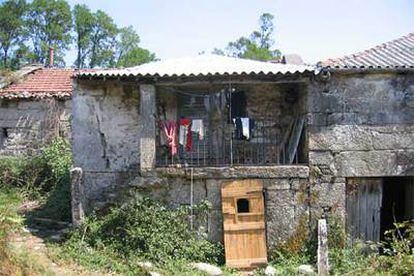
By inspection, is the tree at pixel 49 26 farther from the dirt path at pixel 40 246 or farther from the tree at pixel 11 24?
the dirt path at pixel 40 246

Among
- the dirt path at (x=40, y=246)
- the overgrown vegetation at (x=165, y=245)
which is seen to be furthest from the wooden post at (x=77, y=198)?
the dirt path at (x=40, y=246)

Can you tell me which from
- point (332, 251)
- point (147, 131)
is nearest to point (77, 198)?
point (147, 131)

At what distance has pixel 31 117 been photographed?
15.5 meters

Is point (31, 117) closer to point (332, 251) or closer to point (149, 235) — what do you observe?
point (149, 235)

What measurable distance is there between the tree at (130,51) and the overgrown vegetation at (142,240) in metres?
25.8

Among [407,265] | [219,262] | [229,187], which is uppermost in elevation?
[229,187]

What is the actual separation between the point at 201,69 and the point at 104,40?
2637 centimetres

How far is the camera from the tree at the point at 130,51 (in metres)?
34.4

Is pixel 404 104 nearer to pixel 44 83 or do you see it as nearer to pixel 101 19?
pixel 44 83

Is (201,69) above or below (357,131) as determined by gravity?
above

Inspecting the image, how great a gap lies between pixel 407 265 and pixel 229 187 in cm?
370

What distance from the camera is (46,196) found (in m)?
13.2

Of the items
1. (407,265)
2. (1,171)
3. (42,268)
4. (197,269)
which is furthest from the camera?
(1,171)

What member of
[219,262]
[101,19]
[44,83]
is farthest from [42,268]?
[101,19]
